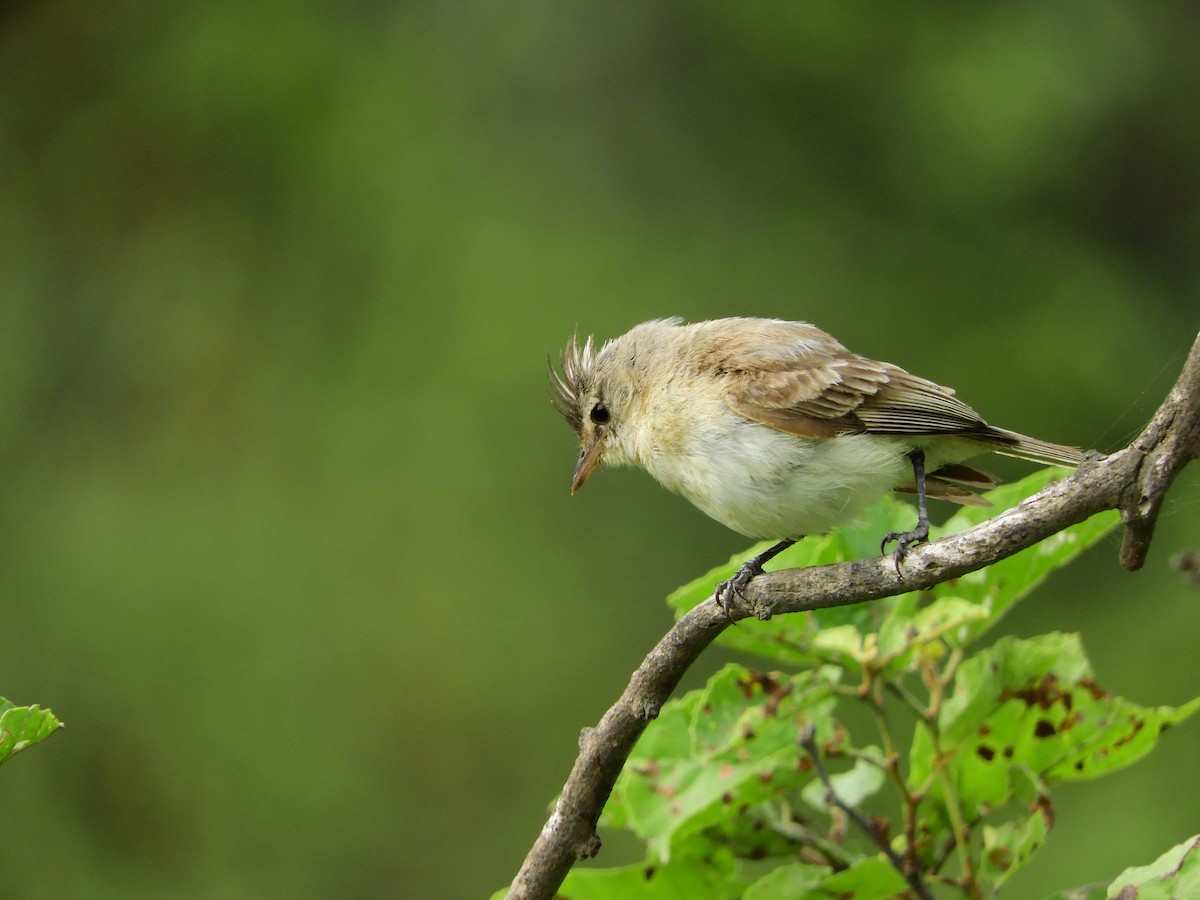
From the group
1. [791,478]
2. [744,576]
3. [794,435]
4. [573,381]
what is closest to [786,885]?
[744,576]

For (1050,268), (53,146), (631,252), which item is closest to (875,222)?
(1050,268)

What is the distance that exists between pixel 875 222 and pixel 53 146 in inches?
166

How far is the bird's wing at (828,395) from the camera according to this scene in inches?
108

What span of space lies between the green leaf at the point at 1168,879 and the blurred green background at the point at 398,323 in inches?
145

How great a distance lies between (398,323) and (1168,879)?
516 cm

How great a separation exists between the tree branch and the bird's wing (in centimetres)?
74

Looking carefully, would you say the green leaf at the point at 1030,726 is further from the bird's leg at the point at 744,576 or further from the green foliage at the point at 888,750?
the bird's leg at the point at 744,576

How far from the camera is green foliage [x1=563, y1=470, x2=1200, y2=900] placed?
6.51 ft

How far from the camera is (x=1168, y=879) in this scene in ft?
5.27

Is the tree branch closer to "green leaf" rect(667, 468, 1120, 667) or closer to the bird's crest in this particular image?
"green leaf" rect(667, 468, 1120, 667)

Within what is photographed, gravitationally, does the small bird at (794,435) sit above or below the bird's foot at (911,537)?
above

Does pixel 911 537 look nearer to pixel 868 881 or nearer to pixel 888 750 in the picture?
pixel 888 750

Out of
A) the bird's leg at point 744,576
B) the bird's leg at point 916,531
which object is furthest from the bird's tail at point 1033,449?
the bird's leg at point 744,576

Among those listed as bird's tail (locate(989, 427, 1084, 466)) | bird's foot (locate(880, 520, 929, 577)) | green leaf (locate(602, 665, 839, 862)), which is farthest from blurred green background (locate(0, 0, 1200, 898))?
green leaf (locate(602, 665, 839, 862))
